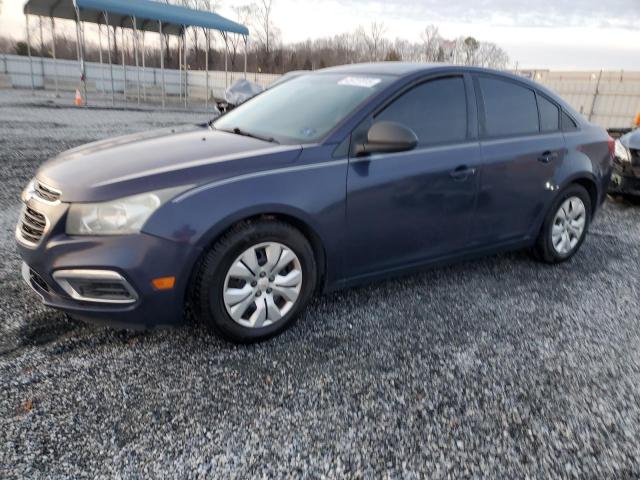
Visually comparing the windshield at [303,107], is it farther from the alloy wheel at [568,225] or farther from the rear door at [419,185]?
the alloy wheel at [568,225]

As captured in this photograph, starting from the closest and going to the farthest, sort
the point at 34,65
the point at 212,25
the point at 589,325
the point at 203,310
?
the point at 203,310, the point at 589,325, the point at 212,25, the point at 34,65

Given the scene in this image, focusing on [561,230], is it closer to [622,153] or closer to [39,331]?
[622,153]

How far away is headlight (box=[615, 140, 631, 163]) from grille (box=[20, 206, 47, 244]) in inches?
272

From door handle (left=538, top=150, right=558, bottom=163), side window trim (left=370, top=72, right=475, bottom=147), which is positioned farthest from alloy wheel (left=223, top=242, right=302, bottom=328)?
door handle (left=538, top=150, right=558, bottom=163)

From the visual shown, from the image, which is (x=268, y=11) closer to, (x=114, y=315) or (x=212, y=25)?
(x=212, y=25)

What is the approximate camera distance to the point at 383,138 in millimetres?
3107

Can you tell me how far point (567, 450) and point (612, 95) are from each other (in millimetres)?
17588

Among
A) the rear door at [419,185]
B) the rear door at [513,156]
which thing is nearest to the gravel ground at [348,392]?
→ the rear door at [419,185]

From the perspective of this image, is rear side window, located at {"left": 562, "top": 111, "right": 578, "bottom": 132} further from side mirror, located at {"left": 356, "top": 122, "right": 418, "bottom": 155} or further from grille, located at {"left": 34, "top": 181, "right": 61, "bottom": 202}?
grille, located at {"left": 34, "top": 181, "right": 61, "bottom": 202}

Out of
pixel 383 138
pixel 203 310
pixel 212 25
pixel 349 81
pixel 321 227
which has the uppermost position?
pixel 212 25

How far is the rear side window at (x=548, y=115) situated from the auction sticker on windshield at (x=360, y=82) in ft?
5.25

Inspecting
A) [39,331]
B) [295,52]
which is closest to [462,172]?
[39,331]

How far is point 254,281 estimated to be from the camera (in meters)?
2.95

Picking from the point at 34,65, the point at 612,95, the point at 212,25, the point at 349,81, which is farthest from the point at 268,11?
the point at 349,81
